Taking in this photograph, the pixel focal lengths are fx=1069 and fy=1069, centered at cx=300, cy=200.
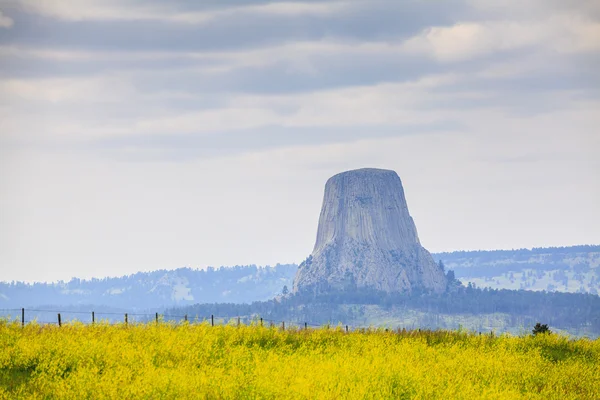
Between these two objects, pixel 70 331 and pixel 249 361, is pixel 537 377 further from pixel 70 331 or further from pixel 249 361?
pixel 70 331

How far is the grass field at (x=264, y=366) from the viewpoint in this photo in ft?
105

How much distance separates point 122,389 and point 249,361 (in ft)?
27.0

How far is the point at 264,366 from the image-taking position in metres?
36.6

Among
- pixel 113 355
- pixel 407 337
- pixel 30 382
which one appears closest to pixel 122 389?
pixel 30 382

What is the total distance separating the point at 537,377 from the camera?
133 feet

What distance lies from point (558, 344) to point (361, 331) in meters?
9.83

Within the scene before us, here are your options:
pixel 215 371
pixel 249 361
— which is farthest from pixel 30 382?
pixel 249 361

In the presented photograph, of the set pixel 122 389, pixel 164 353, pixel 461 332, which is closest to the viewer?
pixel 122 389

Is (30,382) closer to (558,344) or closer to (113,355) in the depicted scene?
(113,355)

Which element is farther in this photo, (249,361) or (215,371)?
(249,361)

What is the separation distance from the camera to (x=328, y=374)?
3500 cm

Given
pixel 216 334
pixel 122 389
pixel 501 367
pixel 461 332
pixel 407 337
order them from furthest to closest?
pixel 461 332 → pixel 407 337 → pixel 216 334 → pixel 501 367 → pixel 122 389

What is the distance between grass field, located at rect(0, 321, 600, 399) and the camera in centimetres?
3200

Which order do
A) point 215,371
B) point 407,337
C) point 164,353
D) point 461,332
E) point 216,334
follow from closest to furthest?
point 215,371
point 164,353
point 216,334
point 407,337
point 461,332
